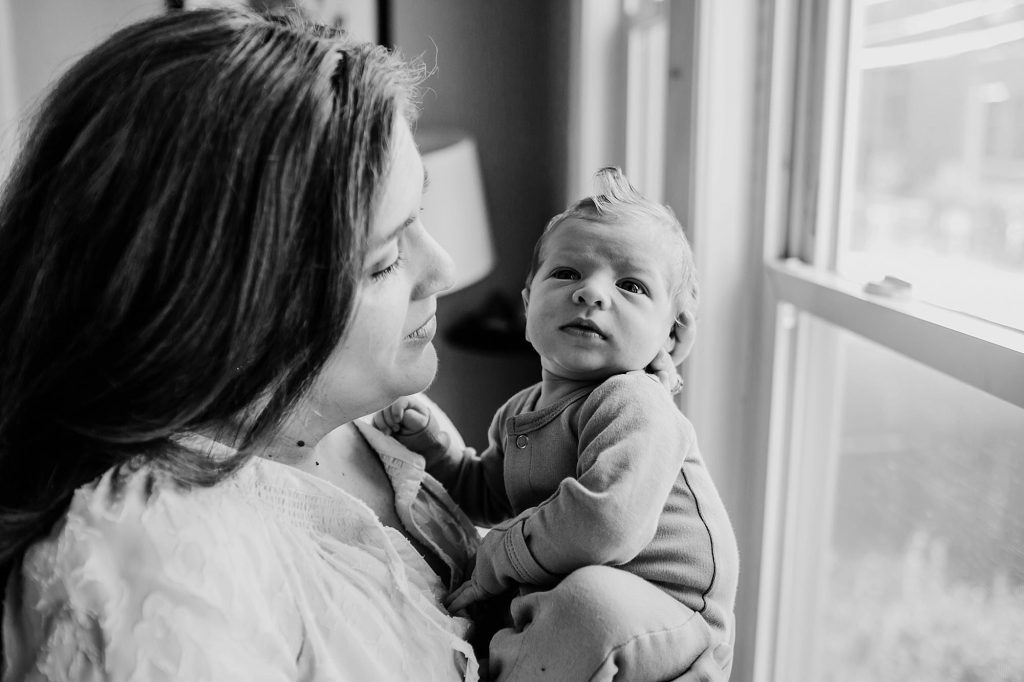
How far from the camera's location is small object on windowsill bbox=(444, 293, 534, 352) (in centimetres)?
225

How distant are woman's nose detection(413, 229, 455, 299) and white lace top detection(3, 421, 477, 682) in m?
0.24

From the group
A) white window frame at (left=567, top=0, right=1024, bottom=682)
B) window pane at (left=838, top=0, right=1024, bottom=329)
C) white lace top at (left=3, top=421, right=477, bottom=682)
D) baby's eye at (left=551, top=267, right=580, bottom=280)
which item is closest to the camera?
white lace top at (left=3, top=421, right=477, bottom=682)

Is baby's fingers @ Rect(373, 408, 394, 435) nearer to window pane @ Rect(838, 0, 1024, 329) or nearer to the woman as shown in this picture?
the woman

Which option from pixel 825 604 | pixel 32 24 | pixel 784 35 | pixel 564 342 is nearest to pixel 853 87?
pixel 784 35

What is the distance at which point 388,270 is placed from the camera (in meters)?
0.92

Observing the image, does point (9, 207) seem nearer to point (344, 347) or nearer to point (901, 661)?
point (344, 347)

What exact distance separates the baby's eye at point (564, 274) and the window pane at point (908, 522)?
481 mm

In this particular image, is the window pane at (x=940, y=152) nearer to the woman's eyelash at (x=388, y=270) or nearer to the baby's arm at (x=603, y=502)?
the baby's arm at (x=603, y=502)

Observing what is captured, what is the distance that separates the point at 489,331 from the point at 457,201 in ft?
1.13

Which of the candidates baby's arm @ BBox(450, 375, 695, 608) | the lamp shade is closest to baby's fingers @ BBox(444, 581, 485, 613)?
baby's arm @ BBox(450, 375, 695, 608)

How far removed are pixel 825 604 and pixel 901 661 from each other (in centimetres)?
23

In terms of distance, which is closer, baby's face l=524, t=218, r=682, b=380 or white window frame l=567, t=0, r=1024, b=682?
baby's face l=524, t=218, r=682, b=380

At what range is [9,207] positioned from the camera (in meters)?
0.82

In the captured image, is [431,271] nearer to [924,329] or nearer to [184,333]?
[184,333]
